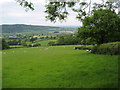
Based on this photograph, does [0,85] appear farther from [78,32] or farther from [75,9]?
[78,32]

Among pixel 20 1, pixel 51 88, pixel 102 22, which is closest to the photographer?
pixel 51 88

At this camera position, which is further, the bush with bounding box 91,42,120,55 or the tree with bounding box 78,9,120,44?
the tree with bounding box 78,9,120,44

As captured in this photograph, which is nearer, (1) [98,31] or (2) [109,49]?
(2) [109,49]

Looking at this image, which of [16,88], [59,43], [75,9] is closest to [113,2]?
[75,9]

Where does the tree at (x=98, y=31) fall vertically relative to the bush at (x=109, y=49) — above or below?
above

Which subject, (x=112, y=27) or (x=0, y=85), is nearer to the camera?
(x=0, y=85)

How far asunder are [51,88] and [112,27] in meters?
21.3

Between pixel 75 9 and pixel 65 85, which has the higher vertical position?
pixel 75 9

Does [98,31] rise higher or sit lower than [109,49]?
higher

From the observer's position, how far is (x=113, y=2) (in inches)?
396

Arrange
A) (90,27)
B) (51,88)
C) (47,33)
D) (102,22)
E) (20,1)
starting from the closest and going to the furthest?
(51,88) < (20,1) < (102,22) < (90,27) < (47,33)

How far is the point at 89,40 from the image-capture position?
28938 mm

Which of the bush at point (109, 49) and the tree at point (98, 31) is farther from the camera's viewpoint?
the tree at point (98, 31)

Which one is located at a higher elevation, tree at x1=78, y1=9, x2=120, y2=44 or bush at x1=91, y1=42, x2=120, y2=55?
tree at x1=78, y1=9, x2=120, y2=44
